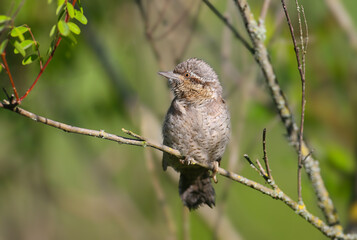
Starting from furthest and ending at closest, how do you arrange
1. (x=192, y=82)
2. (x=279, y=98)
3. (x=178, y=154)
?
(x=192, y=82), (x=279, y=98), (x=178, y=154)

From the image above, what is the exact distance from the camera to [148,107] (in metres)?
6.09

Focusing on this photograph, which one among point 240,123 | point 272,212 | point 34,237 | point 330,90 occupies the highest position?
point 330,90

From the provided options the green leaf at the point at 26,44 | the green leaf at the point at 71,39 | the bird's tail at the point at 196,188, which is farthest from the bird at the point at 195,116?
the green leaf at the point at 26,44

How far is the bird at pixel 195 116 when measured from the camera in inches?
154

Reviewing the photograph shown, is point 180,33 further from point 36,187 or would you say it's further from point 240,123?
point 36,187

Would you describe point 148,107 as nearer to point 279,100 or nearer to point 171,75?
point 171,75

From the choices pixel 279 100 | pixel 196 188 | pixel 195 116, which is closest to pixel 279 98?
pixel 279 100

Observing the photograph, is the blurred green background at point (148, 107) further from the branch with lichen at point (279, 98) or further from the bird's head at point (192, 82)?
the branch with lichen at point (279, 98)

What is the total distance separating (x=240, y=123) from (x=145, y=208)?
2.66 meters

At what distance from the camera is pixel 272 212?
25.0 ft

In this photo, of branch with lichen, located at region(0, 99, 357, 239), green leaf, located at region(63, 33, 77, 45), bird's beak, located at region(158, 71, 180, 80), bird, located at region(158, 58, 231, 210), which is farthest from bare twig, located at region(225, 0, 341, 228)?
green leaf, located at region(63, 33, 77, 45)

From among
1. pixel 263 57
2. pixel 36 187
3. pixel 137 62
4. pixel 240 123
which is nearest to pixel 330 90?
pixel 240 123

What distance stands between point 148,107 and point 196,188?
6.39ft

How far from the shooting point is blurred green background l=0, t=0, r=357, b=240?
5.29 m
